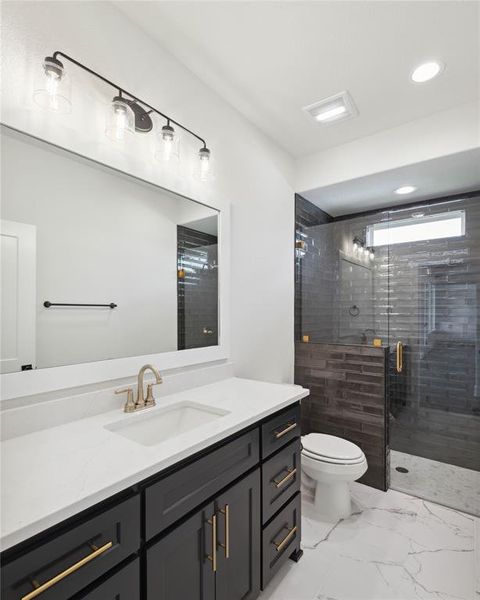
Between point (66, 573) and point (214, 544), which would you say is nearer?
point (66, 573)

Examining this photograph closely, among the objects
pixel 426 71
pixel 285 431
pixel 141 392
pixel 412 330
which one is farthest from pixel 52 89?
pixel 412 330

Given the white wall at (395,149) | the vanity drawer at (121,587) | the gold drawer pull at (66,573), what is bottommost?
the vanity drawer at (121,587)

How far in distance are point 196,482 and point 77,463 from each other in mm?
375

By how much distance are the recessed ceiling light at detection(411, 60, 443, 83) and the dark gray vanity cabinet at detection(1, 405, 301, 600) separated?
2.00 m

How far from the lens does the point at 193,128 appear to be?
1.81 meters

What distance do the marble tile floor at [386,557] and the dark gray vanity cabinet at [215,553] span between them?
1.33 feet

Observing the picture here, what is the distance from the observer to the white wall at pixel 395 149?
2.10 metres

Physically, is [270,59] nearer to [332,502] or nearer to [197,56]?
[197,56]

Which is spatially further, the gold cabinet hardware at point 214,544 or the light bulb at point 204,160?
the light bulb at point 204,160

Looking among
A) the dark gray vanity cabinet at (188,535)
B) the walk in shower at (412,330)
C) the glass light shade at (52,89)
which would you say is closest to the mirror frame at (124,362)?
the glass light shade at (52,89)

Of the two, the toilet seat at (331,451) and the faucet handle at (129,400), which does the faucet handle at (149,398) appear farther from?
the toilet seat at (331,451)

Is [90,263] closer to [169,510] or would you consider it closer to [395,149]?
[169,510]

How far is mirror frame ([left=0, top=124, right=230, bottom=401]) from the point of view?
43.8 inches

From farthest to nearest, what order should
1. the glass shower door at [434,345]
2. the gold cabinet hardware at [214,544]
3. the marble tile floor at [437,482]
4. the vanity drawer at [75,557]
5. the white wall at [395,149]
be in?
the glass shower door at [434,345]
the marble tile floor at [437,482]
the white wall at [395,149]
the gold cabinet hardware at [214,544]
the vanity drawer at [75,557]
